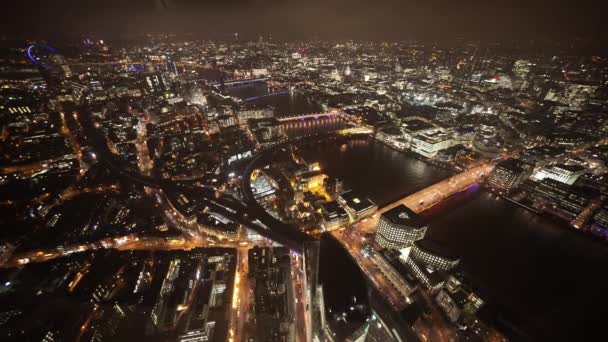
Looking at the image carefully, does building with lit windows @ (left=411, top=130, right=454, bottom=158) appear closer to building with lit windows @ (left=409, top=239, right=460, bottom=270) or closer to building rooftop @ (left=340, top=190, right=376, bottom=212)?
building rooftop @ (left=340, top=190, right=376, bottom=212)

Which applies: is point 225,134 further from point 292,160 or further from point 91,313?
point 91,313

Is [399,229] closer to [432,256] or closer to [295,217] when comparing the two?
[432,256]

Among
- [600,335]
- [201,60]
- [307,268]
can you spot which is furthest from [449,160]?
[201,60]

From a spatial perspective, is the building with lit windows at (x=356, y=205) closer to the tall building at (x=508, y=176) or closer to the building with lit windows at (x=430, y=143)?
the tall building at (x=508, y=176)

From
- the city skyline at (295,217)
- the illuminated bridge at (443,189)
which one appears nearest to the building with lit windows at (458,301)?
the city skyline at (295,217)

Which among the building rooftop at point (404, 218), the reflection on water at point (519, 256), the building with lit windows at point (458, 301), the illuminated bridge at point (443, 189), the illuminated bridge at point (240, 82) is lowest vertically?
the reflection on water at point (519, 256)

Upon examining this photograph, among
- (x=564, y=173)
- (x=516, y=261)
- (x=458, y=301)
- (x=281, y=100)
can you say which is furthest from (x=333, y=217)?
(x=281, y=100)

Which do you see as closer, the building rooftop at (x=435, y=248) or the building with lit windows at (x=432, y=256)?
the building with lit windows at (x=432, y=256)
